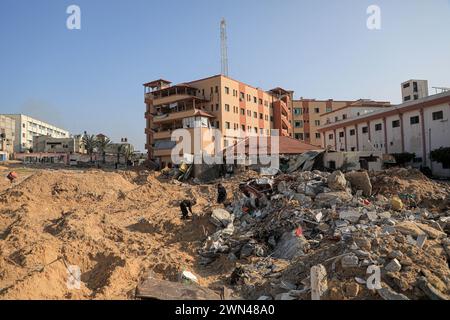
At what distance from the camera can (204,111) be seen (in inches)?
1604

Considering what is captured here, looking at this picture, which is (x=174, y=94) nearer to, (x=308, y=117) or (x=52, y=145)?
(x=308, y=117)

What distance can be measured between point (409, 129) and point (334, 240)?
24451 millimetres

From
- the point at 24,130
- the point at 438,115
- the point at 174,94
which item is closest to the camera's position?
the point at 438,115

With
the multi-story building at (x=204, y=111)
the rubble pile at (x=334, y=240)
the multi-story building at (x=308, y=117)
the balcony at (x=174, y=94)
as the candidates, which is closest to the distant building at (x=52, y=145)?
the multi-story building at (x=204, y=111)

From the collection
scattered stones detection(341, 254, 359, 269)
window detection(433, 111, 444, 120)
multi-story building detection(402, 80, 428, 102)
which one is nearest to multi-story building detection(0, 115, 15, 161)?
window detection(433, 111, 444, 120)

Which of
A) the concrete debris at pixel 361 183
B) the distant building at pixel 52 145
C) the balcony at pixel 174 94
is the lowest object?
the concrete debris at pixel 361 183

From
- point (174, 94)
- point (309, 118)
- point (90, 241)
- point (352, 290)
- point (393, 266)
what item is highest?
point (174, 94)

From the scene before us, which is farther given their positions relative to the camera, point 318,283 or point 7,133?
point 7,133

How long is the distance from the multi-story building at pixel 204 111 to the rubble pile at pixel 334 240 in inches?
951

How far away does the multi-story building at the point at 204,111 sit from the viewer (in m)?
39.5

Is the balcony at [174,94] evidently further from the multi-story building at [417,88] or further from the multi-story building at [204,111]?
the multi-story building at [417,88]

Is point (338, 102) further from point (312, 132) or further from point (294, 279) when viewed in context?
point (294, 279)

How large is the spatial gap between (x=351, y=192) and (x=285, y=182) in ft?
9.73

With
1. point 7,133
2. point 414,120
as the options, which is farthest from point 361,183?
point 7,133
